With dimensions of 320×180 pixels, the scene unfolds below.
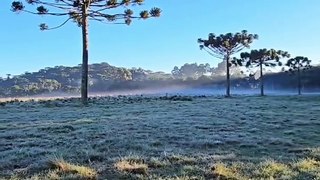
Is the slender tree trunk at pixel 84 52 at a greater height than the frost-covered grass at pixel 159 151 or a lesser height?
greater

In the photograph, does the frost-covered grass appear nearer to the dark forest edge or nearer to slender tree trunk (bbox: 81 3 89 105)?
slender tree trunk (bbox: 81 3 89 105)

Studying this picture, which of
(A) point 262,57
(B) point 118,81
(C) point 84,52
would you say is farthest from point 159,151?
(B) point 118,81

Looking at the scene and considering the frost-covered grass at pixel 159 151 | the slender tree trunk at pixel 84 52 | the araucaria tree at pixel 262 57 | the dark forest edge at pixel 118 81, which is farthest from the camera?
the dark forest edge at pixel 118 81

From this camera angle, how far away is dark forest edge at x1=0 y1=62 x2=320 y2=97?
91.8 metres

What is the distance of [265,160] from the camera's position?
363 inches

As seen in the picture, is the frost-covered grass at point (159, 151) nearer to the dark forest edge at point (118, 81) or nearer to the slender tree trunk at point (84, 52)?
the slender tree trunk at point (84, 52)

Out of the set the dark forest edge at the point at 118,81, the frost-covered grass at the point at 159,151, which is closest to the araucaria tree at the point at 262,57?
the dark forest edge at the point at 118,81

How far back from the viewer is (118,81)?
397 ft

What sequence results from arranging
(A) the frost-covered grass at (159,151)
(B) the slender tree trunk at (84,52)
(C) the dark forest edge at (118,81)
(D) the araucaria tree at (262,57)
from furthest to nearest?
(C) the dark forest edge at (118,81)
(D) the araucaria tree at (262,57)
(B) the slender tree trunk at (84,52)
(A) the frost-covered grass at (159,151)

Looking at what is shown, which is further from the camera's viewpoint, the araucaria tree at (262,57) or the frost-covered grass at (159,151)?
the araucaria tree at (262,57)

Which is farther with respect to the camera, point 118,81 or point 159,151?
point 118,81

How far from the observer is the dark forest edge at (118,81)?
91.8 m

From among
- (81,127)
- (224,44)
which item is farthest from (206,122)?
(224,44)

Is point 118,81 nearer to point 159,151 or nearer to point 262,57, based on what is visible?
point 262,57
